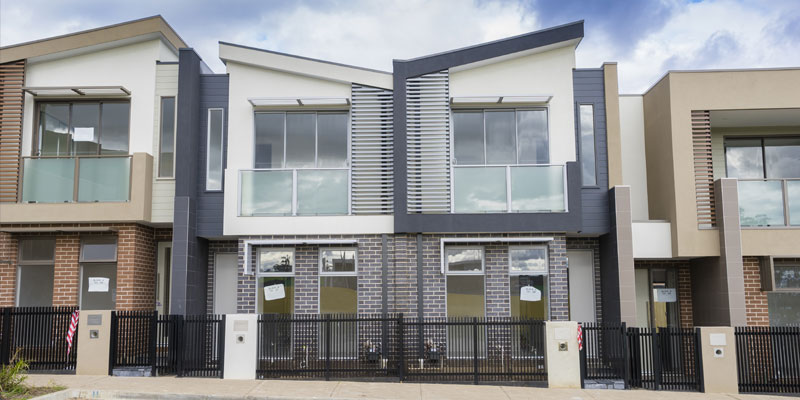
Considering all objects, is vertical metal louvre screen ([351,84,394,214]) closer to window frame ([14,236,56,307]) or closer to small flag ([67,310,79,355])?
small flag ([67,310,79,355])

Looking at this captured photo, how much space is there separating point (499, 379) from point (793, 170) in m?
9.53

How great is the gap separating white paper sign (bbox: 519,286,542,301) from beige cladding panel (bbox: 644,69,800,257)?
10.0 ft

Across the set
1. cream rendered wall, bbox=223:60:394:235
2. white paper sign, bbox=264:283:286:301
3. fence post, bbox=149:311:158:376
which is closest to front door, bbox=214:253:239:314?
white paper sign, bbox=264:283:286:301

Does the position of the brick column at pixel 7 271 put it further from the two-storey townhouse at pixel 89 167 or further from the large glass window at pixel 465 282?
the large glass window at pixel 465 282

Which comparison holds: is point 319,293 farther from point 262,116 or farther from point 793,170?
point 793,170

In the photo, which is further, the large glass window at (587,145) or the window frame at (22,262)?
the window frame at (22,262)

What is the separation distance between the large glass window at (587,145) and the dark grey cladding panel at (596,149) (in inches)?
3.5

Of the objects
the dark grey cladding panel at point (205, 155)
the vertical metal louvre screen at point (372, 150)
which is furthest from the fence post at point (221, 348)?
the vertical metal louvre screen at point (372, 150)

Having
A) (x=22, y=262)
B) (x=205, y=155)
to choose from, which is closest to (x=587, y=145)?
(x=205, y=155)

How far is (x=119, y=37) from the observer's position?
50.3 ft

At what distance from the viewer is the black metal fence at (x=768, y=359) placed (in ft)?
41.2

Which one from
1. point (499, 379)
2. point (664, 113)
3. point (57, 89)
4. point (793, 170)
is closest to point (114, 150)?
point (57, 89)

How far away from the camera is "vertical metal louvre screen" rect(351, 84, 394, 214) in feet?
48.9

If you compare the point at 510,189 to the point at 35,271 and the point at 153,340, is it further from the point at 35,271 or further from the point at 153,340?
the point at 35,271
